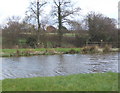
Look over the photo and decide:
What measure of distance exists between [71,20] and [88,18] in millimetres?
4967

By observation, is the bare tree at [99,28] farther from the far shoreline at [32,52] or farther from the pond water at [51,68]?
the pond water at [51,68]

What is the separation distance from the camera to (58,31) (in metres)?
35.4

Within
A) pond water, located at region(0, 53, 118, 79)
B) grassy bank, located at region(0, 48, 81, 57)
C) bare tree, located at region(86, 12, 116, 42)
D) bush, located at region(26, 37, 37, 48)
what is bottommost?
pond water, located at region(0, 53, 118, 79)

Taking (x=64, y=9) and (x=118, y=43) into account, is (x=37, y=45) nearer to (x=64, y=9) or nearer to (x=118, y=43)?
(x=64, y=9)

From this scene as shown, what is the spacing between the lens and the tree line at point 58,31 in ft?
105

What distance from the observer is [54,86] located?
18.5 ft

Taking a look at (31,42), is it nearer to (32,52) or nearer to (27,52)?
(32,52)

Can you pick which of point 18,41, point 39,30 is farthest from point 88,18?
point 18,41

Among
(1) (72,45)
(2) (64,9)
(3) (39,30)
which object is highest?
(2) (64,9)

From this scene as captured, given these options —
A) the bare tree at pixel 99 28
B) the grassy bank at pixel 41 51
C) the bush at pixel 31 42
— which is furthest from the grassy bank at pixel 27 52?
the bare tree at pixel 99 28

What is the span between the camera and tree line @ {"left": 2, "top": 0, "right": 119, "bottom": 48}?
3212cm

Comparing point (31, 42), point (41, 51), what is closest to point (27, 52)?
point (41, 51)

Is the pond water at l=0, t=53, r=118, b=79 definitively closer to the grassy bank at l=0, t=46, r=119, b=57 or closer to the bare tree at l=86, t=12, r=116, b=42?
the grassy bank at l=0, t=46, r=119, b=57

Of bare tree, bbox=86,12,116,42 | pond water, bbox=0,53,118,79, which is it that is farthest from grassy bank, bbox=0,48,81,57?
bare tree, bbox=86,12,116,42
